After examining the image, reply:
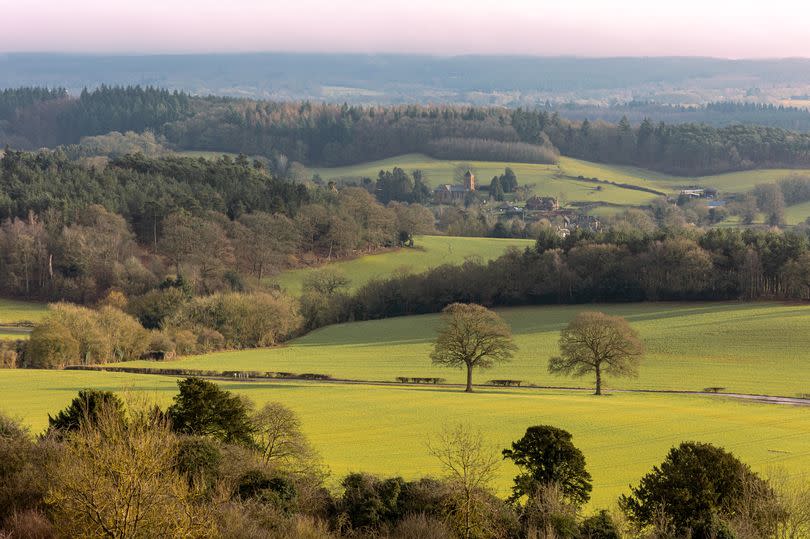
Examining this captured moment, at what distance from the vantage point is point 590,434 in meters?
47.9

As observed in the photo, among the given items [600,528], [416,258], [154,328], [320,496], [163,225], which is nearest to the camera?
[600,528]

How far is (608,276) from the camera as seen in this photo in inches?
3762

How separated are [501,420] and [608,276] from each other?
4662 centimetres

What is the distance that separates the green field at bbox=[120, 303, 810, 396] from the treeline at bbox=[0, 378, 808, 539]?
2909cm

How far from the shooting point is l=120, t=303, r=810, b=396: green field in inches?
2648

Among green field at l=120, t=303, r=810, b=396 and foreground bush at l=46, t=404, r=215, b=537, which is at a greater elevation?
foreground bush at l=46, t=404, r=215, b=537

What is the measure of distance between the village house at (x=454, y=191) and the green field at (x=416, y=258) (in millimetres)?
46707

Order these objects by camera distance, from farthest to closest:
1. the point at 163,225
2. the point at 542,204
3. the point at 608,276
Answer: the point at 542,204 → the point at 163,225 → the point at 608,276

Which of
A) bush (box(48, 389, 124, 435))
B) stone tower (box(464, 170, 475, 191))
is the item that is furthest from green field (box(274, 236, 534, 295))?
bush (box(48, 389, 124, 435))

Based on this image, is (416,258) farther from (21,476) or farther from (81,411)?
(21,476)

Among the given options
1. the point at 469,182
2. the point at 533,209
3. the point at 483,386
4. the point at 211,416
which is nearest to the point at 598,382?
the point at 483,386

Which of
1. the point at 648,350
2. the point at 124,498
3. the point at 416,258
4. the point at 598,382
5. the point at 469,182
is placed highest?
the point at 469,182

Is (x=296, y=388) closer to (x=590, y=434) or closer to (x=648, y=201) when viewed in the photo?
(x=590, y=434)

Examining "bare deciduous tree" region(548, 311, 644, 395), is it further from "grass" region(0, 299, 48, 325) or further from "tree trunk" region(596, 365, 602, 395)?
"grass" region(0, 299, 48, 325)
